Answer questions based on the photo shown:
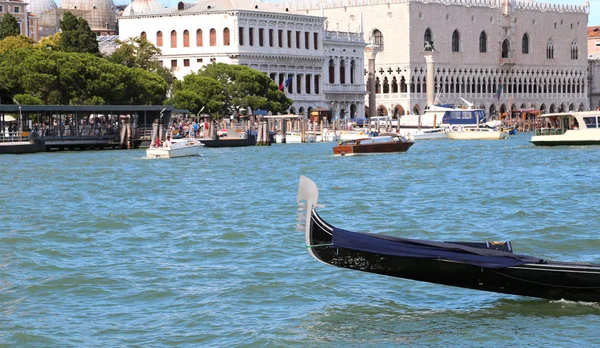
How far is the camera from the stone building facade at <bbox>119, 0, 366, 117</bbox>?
65562 millimetres

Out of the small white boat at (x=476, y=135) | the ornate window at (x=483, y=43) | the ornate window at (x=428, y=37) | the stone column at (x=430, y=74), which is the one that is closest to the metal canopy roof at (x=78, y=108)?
the small white boat at (x=476, y=135)

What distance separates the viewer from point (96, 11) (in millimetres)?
101812

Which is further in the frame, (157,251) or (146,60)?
(146,60)

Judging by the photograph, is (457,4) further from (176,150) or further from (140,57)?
(176,150)

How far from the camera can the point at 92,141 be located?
148 ft

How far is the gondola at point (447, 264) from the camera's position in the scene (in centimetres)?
1054

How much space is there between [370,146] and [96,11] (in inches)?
2595

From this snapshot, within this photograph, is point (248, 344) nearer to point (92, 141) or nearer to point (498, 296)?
point (498, 296)

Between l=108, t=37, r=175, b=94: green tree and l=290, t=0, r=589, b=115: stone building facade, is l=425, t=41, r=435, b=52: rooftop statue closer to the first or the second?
l=290, t=0, r=589, b=115: stone building facade

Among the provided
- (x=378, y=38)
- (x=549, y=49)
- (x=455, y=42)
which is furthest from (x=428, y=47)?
(x=549, y=49)

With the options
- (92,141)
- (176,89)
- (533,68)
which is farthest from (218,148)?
(533,68)

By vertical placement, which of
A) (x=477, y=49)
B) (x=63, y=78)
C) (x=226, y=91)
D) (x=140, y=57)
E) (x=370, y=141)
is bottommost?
(x=370, y=141)

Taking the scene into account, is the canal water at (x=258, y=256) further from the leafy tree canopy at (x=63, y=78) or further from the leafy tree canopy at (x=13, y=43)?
the leafy tree canopy at (x=13, y=43)

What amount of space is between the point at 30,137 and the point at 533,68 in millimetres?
61271
